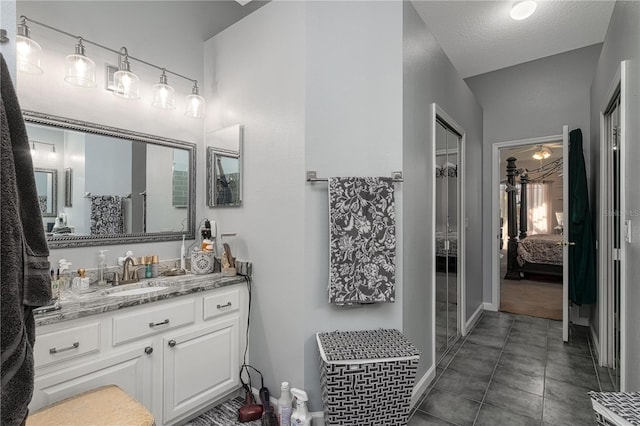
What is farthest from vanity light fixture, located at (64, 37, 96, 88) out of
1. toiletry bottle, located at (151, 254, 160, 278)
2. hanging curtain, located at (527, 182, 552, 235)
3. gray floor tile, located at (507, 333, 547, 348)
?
hanging curtain, located at (527, 182, 552, 235)

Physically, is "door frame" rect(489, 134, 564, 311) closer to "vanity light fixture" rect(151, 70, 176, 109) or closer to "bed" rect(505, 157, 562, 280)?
"bed" rect(505, 157, 562, 280)

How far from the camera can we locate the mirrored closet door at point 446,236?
2.66 meters

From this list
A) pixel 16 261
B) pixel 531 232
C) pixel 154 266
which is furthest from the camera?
pixel 531 232

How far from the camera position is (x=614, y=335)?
7.85 feet

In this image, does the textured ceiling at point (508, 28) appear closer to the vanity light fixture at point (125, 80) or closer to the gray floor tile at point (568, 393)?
the vanity light fixture at point (125, 80)

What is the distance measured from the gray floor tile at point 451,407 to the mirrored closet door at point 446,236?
468mm

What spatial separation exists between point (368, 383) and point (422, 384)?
0.90 metres

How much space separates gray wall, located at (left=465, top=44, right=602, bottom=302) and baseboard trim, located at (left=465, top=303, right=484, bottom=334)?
25 cm

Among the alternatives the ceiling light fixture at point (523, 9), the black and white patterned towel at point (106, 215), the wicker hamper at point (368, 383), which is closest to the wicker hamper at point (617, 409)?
the wicker hamper at point (368, 383)

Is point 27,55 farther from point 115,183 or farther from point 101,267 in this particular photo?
point 101,267

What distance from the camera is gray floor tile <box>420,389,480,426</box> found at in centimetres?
196

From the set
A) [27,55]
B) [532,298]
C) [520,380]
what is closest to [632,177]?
[520,380]

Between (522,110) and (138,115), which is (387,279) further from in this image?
(522,110)

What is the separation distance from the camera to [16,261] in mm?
624
